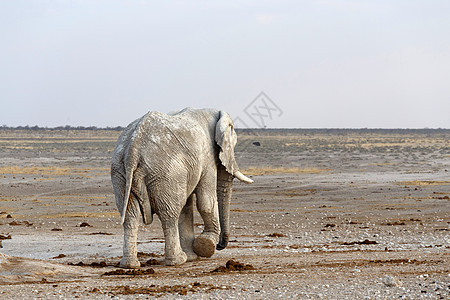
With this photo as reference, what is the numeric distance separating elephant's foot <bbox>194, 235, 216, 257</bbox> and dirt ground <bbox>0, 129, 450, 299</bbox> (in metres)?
0.33

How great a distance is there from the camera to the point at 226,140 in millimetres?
14789

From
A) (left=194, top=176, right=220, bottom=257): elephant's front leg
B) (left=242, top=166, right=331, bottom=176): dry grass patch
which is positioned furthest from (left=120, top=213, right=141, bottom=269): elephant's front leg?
(left=242, top=166, right=331, bottom=176): dry grass patch

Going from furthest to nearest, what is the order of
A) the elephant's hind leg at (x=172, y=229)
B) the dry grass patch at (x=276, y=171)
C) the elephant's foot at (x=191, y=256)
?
the dry grass patch at (x=276, y=171), the elephant's foot at (x=191, y=256), the elephant's hind leg at (x=172, y=229)

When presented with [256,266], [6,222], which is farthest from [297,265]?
[6,222]

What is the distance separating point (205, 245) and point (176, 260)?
932 millimetres

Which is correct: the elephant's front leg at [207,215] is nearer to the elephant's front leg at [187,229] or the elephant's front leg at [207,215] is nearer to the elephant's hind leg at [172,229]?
the elephant's front leg at [187,229]

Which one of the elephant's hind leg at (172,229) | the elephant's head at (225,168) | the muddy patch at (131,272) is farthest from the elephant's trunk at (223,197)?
the muddy patch at (131,272)

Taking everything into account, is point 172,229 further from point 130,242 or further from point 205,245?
point 205,245

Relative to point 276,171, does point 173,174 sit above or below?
above

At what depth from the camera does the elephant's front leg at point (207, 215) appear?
47.5 ft

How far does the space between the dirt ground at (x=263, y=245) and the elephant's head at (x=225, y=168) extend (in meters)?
0.58

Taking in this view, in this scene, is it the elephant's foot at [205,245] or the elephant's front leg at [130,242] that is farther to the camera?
the elephant's foot at [205,245]

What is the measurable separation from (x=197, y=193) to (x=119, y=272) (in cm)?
260

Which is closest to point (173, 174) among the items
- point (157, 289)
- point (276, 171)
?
point (157, 289)
